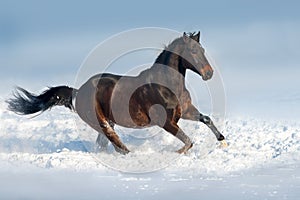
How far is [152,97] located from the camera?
349 inches

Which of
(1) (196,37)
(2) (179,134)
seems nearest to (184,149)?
(2) (179,134)

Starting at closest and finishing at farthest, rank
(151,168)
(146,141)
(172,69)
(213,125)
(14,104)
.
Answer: (151,168)
(146,141)
(172,69)
(213,125)
(14,104)

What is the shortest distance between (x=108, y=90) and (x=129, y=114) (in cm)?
105

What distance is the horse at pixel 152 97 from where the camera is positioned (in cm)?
848

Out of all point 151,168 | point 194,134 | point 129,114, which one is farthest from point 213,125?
point 151,168

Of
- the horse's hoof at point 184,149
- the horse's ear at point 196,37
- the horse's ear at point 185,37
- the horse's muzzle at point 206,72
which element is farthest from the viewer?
the horse's ear at point 196,37

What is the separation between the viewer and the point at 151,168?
7.03 metres

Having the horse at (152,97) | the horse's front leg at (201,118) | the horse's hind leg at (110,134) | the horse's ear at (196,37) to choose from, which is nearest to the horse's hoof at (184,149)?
the horse at (152,97)

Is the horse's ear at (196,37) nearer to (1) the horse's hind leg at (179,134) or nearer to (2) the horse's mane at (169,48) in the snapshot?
(2) the horse's mane at (169,48)

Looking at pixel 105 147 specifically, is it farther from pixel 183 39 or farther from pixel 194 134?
pixel 183 39

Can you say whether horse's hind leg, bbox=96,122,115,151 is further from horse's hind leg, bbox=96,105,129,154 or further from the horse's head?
the horse's head

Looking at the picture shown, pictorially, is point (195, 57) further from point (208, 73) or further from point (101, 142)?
point (101, 142)

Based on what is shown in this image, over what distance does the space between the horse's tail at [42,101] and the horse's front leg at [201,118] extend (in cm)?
309

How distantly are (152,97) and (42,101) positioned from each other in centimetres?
372
